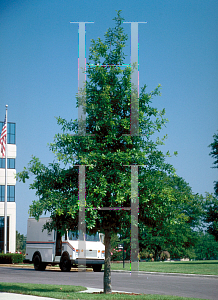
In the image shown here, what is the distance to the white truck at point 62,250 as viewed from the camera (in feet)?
78.1

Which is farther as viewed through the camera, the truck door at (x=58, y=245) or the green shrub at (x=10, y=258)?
the green shrub at (x=10, y=258)

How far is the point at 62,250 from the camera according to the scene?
24.4m

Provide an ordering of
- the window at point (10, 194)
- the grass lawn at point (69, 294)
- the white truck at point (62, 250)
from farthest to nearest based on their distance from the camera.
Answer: the window at point (10, 194) < the white truck at point (62, 250) < the grass lawn at point (69, 294)

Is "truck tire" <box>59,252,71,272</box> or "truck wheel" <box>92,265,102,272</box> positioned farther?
"truck wheel" <box>92,265,102,272</box>

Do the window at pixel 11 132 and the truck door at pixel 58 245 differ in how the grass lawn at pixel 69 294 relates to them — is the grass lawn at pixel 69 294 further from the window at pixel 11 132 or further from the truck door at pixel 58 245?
the window at pixel 11 132

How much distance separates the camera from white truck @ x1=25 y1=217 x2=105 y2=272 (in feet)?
78.1

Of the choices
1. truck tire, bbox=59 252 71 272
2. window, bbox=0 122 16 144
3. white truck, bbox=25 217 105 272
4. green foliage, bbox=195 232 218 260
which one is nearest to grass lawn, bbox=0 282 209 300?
white truck, bbox=25 217 105 272

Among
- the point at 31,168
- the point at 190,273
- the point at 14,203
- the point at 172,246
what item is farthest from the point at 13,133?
the point at 31,168

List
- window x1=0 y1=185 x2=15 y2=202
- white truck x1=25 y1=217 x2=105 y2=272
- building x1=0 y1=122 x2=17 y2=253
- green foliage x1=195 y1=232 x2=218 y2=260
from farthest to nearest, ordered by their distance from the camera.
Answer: green foliage x1=195 y1=232 x2=218 y2=260, window x1=0 y1=185 x2=15 y2=202, building x1=0 y1=122 x2=17 y2=253, white truck x1=25 y1=217 x2=105 y2=272

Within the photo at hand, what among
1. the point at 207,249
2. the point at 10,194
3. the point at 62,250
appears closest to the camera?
the point at 62,250

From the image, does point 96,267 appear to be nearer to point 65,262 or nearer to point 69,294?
point 65,262

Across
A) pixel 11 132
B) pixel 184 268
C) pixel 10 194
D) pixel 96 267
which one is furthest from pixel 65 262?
pixel 11 132

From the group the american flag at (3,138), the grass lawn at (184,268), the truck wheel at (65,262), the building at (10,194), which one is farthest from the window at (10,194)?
the truck wheel at (65,262)

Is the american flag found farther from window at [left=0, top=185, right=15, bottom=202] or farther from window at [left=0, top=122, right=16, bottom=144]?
window at [left=0, top=122, right=16, bottom=144]
